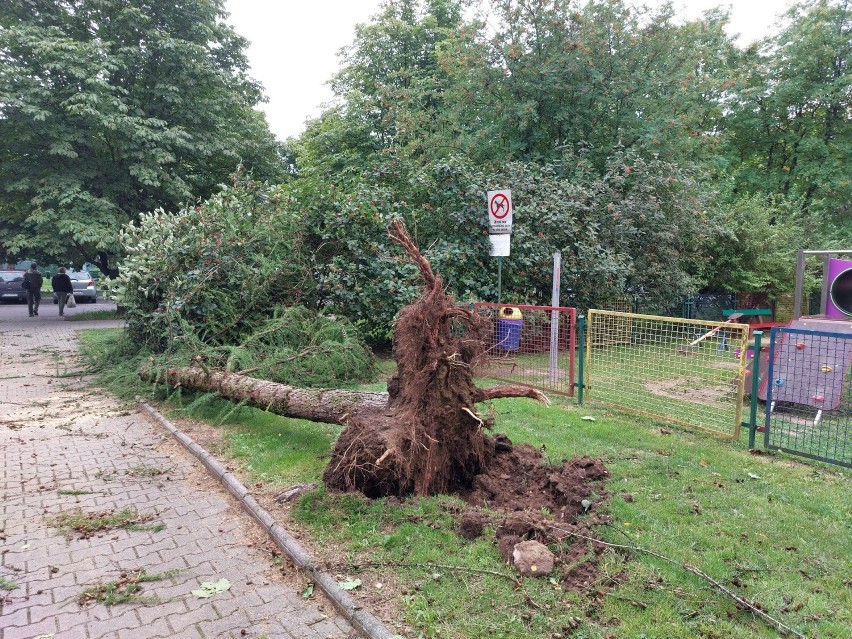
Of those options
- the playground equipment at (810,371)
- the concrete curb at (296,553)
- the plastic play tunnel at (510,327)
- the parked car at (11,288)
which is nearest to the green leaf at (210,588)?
the concrete curb at (296,553)

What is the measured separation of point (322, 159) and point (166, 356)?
1754cm

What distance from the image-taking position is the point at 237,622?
3.04 meters

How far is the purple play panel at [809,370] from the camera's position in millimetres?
6043

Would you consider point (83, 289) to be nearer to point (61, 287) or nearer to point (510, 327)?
point (61, 287)

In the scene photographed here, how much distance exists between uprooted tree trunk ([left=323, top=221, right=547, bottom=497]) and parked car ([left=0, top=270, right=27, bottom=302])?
32.4 m

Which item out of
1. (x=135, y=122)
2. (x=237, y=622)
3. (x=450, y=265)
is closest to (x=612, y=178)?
(x=450, y=265)

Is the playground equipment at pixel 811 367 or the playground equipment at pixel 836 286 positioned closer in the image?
the playground equipment at pixel 811 367

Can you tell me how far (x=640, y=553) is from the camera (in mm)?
3379

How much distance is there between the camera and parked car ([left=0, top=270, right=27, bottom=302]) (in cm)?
2897

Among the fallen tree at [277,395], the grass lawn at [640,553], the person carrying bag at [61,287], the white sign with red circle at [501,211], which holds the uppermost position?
the white sign with red circle at [501,211]

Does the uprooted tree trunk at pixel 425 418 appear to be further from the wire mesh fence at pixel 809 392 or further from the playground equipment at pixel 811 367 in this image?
the playground equipment at pixel 811 367

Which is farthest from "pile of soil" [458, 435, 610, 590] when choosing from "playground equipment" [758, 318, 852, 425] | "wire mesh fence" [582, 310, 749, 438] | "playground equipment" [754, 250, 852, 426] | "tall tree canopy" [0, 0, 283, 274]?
"tall tree canopy" [0, 0, 283, 274]

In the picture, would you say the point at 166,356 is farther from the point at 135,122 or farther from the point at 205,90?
the point at 205,90

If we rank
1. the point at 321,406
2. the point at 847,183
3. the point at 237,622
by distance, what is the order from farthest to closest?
the point at 847,183 < the point at 321,406 < the point at 237,622
